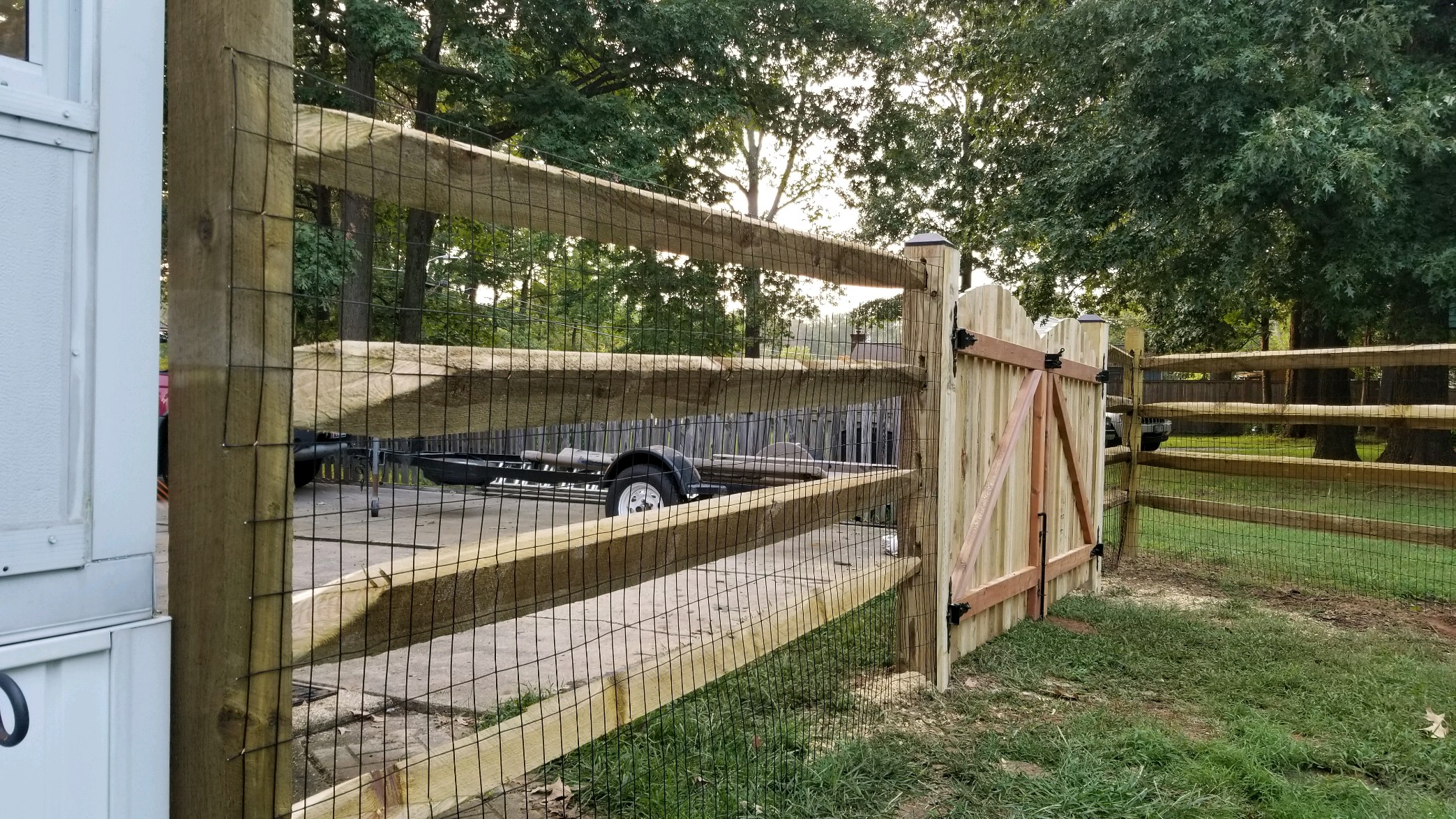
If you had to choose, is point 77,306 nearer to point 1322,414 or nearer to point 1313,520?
point 1322,414

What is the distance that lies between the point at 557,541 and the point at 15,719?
104 cm

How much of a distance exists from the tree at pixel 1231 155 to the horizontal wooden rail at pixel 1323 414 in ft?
16.7

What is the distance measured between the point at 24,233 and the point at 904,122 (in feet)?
67.5

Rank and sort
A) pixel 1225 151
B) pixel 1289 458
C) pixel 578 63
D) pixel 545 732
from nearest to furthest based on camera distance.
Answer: pixel 545 732 → pixel 1289 458 → pixel 1225 151 → pixel 578 63

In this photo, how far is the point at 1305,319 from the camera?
56.6 ft

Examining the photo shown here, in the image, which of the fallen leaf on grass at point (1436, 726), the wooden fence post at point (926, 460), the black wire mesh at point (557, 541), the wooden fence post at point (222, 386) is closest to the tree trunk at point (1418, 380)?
the fallen leaf on grass at point (1436, 726)

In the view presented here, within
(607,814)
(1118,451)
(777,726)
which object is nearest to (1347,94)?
(1118,451)

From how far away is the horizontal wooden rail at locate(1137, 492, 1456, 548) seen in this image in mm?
6340

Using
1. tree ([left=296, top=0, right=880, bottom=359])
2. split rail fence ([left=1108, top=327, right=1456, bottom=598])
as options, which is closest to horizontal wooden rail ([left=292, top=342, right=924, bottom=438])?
split rail fence ([left=1108, top=327, right=1456, bottom=598])

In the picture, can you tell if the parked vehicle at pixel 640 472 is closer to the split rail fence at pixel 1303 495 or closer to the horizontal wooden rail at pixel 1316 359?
the split rail fence at pixel 1303 495

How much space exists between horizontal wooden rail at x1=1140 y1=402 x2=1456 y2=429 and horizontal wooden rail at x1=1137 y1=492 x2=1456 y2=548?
2.20ft

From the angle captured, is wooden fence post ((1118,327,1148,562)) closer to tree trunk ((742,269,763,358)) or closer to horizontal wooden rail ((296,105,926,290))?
tree trunk ((742,269,763,358))

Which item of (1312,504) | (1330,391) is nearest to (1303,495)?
(1312,504)

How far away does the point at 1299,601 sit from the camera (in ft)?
21.4
